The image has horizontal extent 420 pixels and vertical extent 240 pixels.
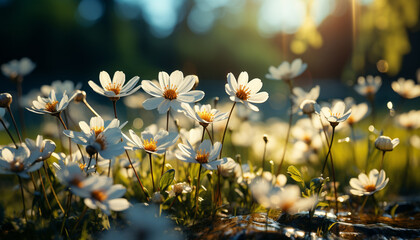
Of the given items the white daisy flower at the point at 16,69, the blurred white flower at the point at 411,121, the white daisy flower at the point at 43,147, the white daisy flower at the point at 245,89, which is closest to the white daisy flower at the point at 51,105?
the white daisy flower at the point at 43,147

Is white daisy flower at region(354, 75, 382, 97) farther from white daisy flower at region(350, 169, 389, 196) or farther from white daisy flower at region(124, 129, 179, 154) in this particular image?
white daisy flower at region(124, 129, 179, 154)

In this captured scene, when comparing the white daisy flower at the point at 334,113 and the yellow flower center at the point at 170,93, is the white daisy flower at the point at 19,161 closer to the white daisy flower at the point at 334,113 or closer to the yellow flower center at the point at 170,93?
the yellow flower center at the point at 170,93

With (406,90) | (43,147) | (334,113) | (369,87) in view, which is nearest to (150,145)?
(43,147)

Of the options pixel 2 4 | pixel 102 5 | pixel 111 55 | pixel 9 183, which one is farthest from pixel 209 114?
pixel 102 5

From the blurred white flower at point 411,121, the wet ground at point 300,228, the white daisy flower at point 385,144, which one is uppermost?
the white daisy flower at point 385,144

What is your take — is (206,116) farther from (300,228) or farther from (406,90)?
(406,90)
